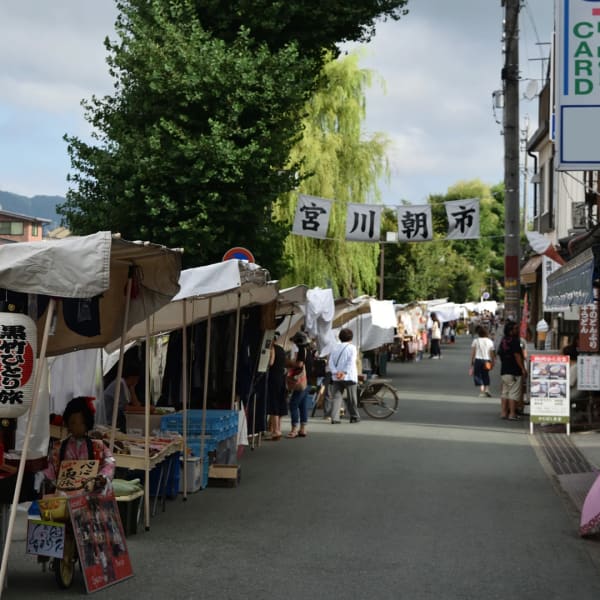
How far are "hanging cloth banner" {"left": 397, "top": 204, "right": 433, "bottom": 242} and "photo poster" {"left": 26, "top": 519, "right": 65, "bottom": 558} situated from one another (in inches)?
841

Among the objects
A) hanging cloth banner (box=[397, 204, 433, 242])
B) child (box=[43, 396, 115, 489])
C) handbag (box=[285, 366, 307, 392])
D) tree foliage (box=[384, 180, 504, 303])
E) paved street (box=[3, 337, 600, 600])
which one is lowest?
paved street (box=[3, 337, 600, 600])

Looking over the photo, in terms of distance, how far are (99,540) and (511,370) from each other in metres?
14.9

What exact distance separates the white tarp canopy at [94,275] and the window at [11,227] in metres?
95.9

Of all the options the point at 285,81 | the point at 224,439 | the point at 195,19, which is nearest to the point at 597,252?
the point at 224,439

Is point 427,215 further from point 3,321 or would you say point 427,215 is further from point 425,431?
point 3,321

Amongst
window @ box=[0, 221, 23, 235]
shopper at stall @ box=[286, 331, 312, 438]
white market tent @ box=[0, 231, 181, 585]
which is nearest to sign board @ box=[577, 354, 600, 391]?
shopper at stall @ box=[286, 331, 312, 438]

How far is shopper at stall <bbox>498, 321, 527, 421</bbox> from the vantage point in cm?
2188

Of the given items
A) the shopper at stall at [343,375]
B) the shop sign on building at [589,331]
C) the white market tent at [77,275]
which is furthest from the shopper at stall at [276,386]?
the white market tent at [77,275]

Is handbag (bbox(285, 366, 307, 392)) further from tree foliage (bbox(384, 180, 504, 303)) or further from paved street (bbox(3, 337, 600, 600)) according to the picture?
tree foliage (bbox(384, 180, 504, 303))

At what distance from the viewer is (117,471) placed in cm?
1173

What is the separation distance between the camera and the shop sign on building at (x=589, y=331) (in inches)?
821

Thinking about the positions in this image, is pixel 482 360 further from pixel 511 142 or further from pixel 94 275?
pixel 94 275

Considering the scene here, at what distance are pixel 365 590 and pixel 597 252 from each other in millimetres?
6677

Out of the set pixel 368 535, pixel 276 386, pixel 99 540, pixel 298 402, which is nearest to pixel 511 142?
pixel 298 402
